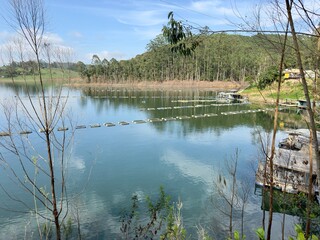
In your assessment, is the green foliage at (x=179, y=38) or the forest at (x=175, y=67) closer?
the green foliage at (x=179, y=38)

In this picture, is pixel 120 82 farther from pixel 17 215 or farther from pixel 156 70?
pixel 17 215

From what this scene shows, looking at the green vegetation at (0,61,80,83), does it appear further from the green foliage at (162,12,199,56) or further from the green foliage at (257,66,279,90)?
the green foliage at (257,66,279,90)

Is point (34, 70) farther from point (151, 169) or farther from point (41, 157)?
point (151, 169)

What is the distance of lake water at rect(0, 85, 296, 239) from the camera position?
11.0m

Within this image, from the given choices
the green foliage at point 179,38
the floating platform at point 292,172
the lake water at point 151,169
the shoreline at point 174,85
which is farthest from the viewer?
the shoreline at point 174,85

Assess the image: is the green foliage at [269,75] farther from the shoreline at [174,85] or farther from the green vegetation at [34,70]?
the shoreline at [174,85]

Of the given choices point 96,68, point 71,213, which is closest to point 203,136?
point 71,213

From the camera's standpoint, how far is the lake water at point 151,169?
11.0 meters

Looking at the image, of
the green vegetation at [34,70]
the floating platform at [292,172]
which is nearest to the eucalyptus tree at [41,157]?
the green vegetation at [34,70]

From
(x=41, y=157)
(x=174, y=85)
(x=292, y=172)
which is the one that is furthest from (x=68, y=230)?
(x=174, y=85)

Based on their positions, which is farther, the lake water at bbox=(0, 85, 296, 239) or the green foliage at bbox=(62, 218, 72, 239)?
the lake water at bbox=(0, 85, 296, 239)

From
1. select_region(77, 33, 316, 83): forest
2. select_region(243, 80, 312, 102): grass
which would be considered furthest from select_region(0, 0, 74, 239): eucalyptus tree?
select_region(77, 33, 316, 83): forest

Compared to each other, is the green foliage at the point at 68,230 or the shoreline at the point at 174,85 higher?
the shoreline at the point at 174,85

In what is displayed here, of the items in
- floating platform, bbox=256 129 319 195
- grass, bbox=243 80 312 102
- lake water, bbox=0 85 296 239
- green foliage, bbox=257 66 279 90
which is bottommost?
lake water, bbox=0 85 296 239
